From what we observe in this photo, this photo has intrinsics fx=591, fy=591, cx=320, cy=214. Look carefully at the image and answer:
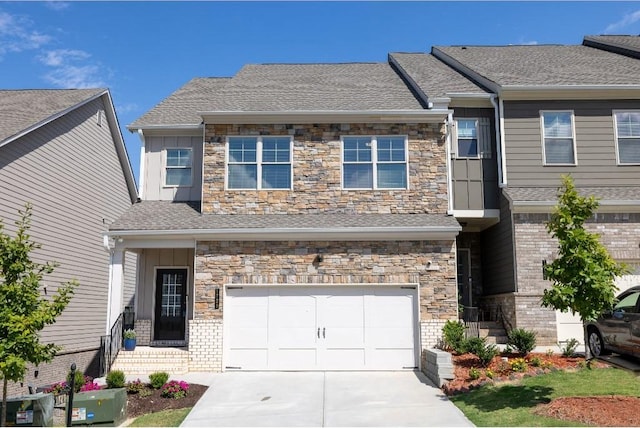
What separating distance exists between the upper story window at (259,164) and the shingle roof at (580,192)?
6230 millimetres

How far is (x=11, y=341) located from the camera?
29.2 feet

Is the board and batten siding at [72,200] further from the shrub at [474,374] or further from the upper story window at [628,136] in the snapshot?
the upper story window at [628,136]

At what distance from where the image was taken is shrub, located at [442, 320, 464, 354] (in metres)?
13.8

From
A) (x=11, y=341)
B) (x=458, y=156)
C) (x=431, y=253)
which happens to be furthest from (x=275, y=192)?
(x=11, y=341)

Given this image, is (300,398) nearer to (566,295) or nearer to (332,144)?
(566,295)

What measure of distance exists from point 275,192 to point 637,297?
29.2 ft

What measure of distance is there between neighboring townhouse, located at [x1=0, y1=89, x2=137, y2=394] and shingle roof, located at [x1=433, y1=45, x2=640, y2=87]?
12160mm

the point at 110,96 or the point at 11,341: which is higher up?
the point at 110,96

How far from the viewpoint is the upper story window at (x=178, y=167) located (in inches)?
701

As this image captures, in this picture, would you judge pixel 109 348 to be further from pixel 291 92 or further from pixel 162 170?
pixel 291 92

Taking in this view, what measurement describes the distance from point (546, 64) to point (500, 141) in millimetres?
4205

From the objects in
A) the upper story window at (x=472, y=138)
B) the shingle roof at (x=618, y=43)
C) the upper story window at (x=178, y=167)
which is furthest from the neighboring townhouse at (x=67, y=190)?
the shingle roof at (x=618, y=43)

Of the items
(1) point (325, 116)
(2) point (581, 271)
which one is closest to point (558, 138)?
(1) point (325, 116)

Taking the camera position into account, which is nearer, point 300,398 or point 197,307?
point 300,398
